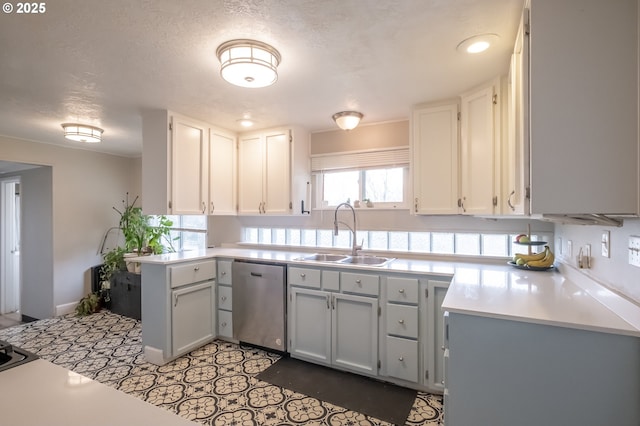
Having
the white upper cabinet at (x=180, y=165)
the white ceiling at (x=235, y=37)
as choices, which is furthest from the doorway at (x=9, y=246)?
the white upper cabinet at (x=180, y=165)

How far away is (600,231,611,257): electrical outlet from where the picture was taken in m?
1.40

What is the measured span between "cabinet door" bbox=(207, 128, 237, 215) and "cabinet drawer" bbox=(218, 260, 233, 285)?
0.54 m

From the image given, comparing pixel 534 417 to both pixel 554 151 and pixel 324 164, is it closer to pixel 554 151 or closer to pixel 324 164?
pixel 554 151

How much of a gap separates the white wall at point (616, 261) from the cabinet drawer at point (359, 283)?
1.25 meters

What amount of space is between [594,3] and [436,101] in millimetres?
1395

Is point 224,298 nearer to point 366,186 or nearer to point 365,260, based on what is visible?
point 365,260

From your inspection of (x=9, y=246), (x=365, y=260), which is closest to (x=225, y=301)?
(x=365, y=260)

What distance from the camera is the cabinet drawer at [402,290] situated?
2.24m

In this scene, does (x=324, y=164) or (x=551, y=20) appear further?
(x=324, y=164)

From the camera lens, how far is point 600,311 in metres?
1.31

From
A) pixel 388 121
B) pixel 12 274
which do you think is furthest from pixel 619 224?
pixel 12 274

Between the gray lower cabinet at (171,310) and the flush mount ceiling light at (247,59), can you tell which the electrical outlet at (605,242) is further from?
the gray lower cabinet at (171,310)

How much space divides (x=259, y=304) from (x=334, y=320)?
0.77 meters

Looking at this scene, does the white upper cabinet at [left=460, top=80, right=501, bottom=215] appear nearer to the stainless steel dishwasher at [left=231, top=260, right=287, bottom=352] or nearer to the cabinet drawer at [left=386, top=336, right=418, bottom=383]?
the cabinet drawer at [left=386, top=336, right=418, bottom=383]
